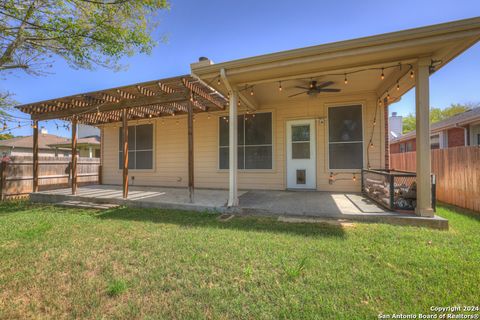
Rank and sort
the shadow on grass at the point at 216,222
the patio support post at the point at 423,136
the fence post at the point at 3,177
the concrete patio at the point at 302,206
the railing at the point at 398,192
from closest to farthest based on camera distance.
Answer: the shadow on grass at the point at 216,222
the patio support post at the point at 423,136
the concrete patio at the point at 302,206
the railing at the point at 398,192
the fence post at the point at 3,177

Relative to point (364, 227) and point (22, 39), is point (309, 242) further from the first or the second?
point (22, 39)

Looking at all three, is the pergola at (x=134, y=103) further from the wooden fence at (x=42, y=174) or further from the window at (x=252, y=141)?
the window at (x=252, y=141)

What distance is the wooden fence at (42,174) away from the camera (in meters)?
6.77

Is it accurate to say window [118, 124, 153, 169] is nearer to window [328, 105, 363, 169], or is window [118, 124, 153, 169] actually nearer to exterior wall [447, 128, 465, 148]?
window [328, 105, 363, 169]

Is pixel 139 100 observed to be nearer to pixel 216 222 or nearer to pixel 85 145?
pixel 216 222

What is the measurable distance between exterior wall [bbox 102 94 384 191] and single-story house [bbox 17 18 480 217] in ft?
0.10

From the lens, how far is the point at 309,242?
2834 mm

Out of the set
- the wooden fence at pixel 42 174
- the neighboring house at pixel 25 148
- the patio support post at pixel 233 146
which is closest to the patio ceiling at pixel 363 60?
the patio support post at pixel 233 146

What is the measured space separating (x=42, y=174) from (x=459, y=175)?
12.5m

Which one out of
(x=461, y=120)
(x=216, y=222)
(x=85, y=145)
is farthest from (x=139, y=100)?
(x=85, y=145)

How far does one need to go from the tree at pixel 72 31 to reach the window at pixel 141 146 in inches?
144

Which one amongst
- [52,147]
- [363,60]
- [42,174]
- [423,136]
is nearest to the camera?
[423,136]

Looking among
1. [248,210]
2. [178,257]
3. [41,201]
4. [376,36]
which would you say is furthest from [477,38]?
[41,201]

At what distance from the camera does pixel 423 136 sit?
11.7 feet
